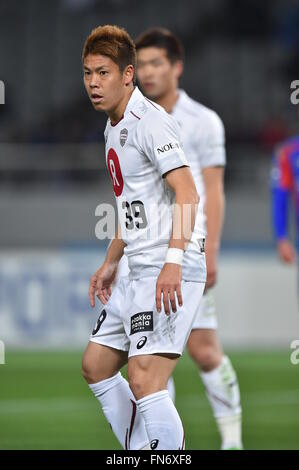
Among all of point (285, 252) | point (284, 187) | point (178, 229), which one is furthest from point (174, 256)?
point (284, 187)

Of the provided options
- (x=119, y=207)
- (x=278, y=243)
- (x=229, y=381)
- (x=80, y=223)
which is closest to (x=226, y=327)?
(x=80, y=223)

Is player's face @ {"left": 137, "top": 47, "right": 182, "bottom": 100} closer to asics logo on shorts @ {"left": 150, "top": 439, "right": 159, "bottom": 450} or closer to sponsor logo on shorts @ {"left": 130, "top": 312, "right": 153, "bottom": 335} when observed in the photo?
sponsor logo on shorts @ {"left": 130, "top": 312, "right": 153, "bottom": 335}

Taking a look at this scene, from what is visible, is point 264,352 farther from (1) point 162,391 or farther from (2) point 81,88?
(2) point 81,88

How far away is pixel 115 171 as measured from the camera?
4.59m

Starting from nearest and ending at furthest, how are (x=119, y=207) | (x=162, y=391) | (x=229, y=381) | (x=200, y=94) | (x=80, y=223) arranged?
(x=162, y=391), (x=119, y=207), (x=229, y=381), (x=80, y=223), (x=200, y=94)

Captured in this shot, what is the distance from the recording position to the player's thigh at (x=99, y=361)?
466 cm

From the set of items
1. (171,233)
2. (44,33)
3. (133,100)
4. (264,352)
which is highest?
(44,33)

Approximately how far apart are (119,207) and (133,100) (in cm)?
48

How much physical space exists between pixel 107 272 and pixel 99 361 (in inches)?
19.2

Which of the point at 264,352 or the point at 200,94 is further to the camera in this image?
the point at 200,94

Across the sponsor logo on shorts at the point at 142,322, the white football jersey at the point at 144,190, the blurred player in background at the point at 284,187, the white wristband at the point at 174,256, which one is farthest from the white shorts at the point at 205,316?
the white wristband at the point at 174,256

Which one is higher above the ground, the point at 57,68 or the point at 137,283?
the point at 57,68

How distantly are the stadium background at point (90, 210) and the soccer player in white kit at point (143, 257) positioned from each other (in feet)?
6.01

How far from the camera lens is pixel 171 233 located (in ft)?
14.5
